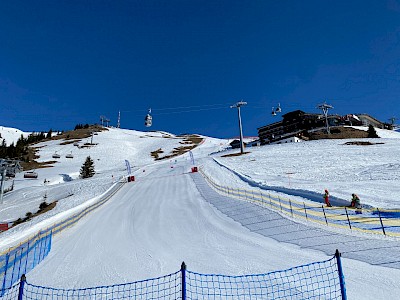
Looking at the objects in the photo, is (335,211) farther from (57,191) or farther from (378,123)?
(378,123)

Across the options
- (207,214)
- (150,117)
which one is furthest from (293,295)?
(150,117)

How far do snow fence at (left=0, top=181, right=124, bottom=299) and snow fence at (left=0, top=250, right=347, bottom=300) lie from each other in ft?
5.55

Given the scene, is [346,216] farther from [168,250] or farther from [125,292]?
[125,292]

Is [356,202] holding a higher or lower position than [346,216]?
higher

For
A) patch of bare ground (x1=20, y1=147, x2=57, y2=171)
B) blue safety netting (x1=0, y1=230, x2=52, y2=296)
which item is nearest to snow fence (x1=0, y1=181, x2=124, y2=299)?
blue safety netting (x1=0, y1=230, x2=52, y2=296)

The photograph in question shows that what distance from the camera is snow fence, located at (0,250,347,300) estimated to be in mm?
6570

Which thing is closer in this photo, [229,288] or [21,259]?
[229,288]

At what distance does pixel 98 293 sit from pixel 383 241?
945cm

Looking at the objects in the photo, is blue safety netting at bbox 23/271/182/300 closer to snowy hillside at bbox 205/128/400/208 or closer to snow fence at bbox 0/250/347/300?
snow fence at bbox 0/250/347/300

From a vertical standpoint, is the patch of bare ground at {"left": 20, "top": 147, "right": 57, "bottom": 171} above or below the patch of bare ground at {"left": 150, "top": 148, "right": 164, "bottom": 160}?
below

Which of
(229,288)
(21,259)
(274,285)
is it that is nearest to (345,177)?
(274,285)

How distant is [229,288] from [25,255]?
10.2 metres

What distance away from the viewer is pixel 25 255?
39.8ft

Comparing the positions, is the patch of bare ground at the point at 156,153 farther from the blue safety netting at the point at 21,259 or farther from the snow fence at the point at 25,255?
the blue safety netting at the point at 21,259
